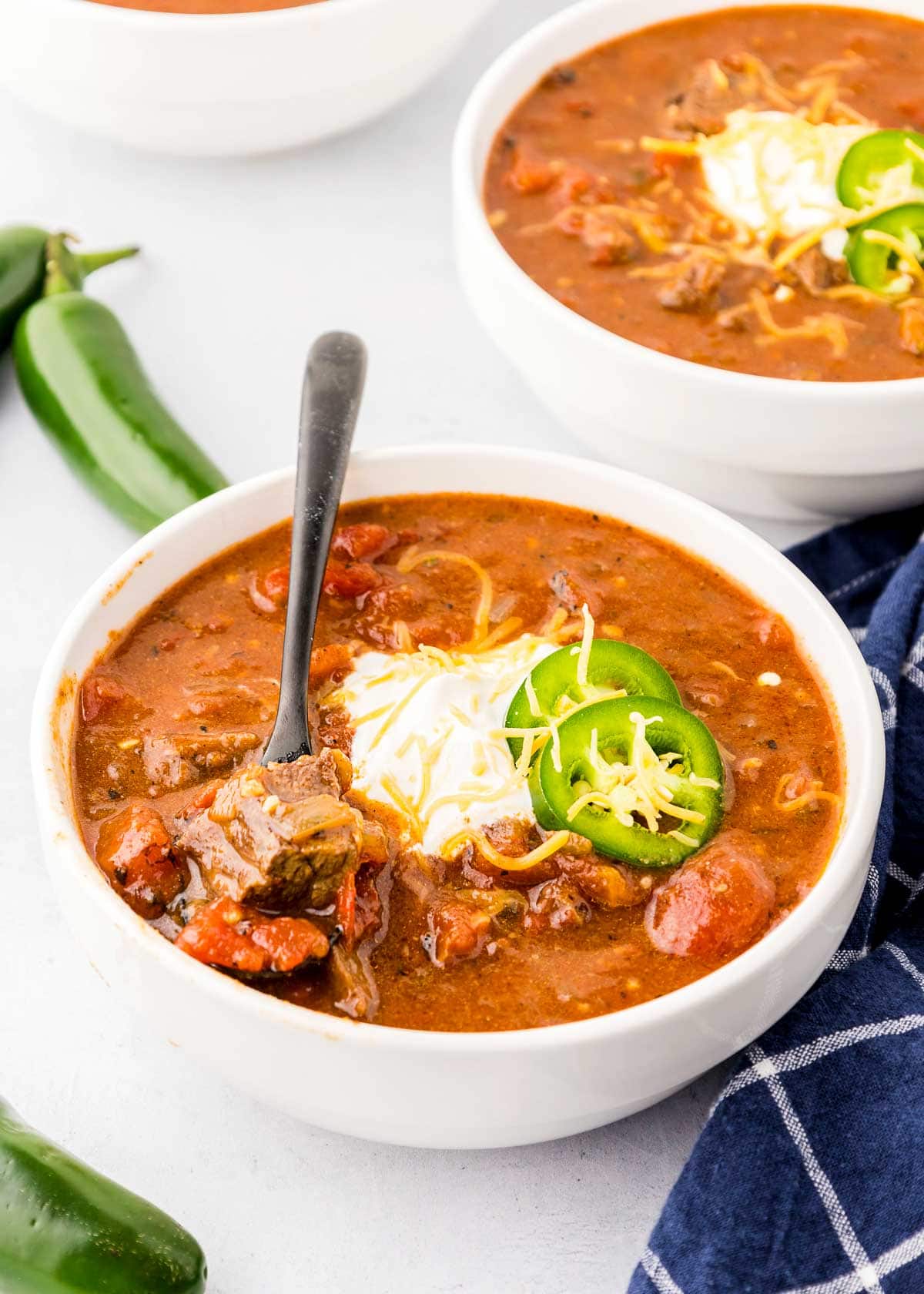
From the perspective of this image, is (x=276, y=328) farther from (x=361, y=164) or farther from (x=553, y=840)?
(x=553, y=840)

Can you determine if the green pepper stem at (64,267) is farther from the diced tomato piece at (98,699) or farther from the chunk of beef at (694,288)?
the diced tomato piece at (98,699)

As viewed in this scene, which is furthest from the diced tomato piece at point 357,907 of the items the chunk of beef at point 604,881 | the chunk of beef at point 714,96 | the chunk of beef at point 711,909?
the chunk of beef at point 714,96

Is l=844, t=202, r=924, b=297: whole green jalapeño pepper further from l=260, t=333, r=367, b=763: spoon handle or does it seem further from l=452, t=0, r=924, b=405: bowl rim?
l=260, t=333, r=367, b=763: spoon handle

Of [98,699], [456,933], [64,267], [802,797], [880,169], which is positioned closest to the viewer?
[456,933]

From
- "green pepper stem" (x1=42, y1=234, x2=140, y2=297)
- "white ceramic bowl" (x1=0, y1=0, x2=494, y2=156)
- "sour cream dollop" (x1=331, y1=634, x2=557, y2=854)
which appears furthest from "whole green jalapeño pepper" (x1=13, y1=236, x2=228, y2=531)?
"sour cream dollop" (x1=331, y1=634, x2=557, y2=854)

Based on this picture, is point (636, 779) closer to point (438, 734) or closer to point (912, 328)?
point (438, 734)

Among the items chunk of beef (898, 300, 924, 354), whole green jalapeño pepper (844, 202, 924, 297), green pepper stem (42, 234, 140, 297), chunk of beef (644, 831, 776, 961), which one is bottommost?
chunk of beef (898, 300, 924, 354)

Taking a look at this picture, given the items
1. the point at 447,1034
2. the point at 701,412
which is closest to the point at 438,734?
the point at 447,1034
